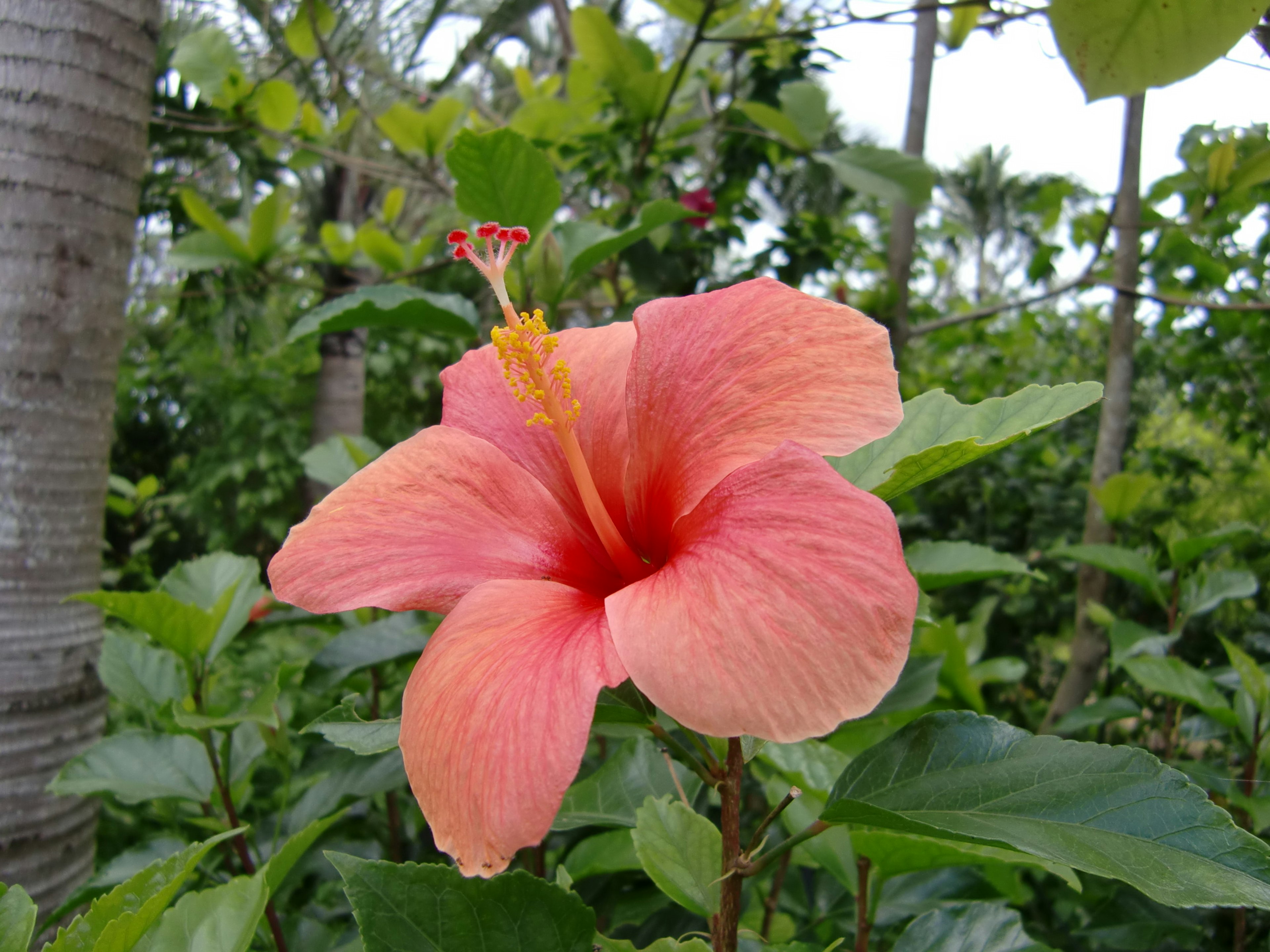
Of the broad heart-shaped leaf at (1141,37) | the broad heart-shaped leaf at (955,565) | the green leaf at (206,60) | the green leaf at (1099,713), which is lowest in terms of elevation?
the green leaf at (1099,713)

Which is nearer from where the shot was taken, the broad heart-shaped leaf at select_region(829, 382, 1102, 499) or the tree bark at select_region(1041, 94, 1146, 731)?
the broad heart-shaped leaf at select_region(829, 382, 1102, 499)

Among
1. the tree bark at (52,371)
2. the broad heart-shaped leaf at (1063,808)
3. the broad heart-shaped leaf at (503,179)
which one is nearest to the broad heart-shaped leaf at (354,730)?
the broad heart-shaped leaf at (1063,808)

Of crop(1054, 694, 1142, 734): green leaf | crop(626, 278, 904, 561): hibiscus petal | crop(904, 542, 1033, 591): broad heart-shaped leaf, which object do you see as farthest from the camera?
crop(1054, 694, 1142, 734): green leaf

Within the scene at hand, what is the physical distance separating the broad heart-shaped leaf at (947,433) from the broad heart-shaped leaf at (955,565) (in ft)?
1.04

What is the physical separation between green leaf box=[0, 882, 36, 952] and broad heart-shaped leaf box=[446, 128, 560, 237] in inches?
36.4

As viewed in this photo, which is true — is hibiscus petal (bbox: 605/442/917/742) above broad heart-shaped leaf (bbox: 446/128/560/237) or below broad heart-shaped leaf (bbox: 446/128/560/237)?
below

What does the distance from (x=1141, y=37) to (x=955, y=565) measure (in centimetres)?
69

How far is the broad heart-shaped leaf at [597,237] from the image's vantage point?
119 centimetres

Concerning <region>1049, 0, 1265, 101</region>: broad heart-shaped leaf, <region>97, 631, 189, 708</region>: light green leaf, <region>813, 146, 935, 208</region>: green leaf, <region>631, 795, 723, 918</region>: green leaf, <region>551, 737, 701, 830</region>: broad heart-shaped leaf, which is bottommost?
<region>97, 631, 189, 708</region>: light green leaf

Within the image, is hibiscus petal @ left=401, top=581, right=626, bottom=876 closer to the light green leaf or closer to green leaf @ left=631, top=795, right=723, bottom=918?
green leaf @ left=631, top=795, right=723, bottom=918

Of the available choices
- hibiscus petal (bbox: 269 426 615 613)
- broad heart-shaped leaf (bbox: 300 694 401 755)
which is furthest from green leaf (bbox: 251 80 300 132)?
broad heart-shaped leaf (bbox: 300 694 401 755)

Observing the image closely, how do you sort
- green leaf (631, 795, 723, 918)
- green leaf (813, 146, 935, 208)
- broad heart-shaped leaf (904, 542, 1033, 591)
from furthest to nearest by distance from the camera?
green leaf (813, 146, 935, 208), broad heart-shaped leaf (904, 542, 1033, 591), green leaf (631, 795, 723, 918)

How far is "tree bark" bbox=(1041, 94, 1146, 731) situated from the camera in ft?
5.09

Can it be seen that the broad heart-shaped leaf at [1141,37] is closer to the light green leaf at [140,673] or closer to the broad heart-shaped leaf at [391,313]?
the broad heart-shaped leaf at [391,313]
